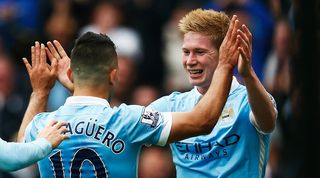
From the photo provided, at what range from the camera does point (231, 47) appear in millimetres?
8062

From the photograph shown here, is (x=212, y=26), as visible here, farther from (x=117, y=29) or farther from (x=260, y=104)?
(x=117, y=29)

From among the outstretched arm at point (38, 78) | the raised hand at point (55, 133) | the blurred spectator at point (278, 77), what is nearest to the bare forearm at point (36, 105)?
the outstretched arm at point (38, 78)

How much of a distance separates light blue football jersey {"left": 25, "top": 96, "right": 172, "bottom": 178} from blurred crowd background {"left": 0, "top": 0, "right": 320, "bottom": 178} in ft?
16.1

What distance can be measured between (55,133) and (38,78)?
1.08 metres

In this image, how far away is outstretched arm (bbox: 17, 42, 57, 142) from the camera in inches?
342

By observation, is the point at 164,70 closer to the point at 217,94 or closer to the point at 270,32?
Answer: the point at 270,32

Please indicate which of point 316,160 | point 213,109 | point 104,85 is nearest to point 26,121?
point 104,85

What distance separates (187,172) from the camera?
8.84 meters

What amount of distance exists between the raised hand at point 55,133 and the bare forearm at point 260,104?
1.36 m

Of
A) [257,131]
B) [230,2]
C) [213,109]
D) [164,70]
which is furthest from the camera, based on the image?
[164,70]

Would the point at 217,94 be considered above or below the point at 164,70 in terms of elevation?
below

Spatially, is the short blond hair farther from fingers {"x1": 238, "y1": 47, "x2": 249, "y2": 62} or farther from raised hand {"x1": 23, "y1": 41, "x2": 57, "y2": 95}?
raised hand {"x1": 23, "y1": 41, "x2": 57, "y2": 95}

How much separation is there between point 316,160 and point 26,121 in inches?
88.3

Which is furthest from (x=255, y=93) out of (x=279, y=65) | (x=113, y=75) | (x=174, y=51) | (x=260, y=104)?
(x=174, y=51)
